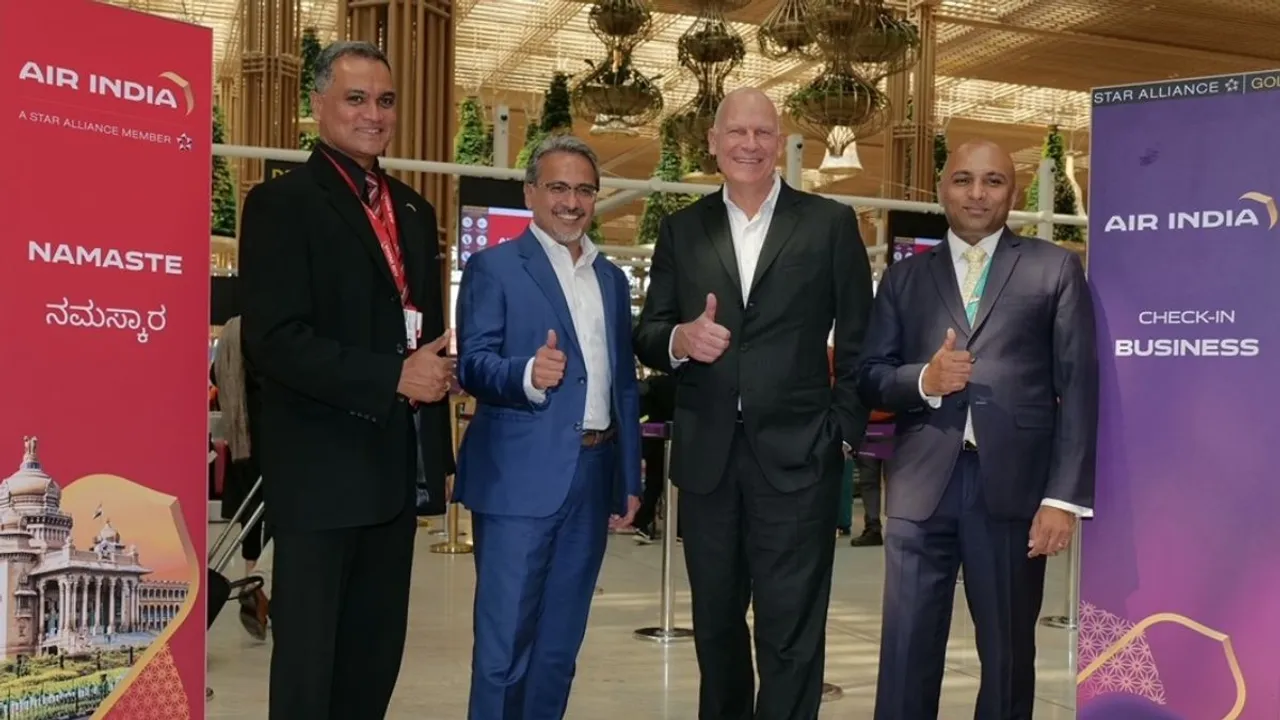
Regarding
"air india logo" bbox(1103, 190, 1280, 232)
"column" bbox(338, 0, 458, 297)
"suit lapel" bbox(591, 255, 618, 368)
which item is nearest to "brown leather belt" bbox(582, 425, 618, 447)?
"suit lapel" bbox(591, 255, 618, 368)

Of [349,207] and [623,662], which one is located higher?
[349,207]

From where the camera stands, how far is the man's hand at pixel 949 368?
9.02ft

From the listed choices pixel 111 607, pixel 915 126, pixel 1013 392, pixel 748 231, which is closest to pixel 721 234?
pixel 748 231

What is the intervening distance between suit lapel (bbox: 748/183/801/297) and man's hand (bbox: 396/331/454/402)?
80cm

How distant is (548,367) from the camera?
2.74 m

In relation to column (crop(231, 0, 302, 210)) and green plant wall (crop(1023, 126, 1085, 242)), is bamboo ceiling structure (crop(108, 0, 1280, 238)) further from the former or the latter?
column (crop(231, 0, 302, 210))

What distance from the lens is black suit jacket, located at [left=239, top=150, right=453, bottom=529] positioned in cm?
255

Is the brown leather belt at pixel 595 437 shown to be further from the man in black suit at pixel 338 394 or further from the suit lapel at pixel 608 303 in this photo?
the man in black suit at pixel 338 394

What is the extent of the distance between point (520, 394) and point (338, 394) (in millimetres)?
467

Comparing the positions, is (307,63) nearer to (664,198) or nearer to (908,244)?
(664,198)

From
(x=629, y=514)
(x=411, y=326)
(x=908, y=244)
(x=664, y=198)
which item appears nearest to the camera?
(x=411, y=326)

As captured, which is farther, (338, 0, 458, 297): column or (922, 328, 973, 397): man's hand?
(338, 0, 458, 297): column

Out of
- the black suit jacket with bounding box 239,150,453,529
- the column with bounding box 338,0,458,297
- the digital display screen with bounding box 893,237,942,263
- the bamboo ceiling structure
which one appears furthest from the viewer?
the bamboo ceiling structure

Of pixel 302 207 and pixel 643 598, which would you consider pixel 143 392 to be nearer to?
pixel 302 207
